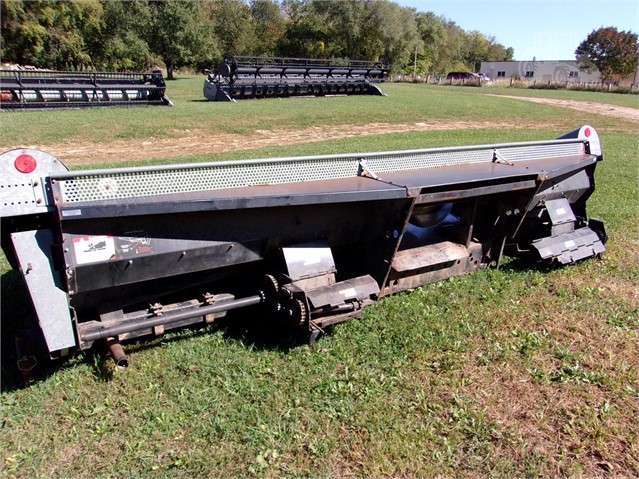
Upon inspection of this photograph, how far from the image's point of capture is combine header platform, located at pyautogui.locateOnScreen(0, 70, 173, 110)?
1570 cm

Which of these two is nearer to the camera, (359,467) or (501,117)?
(359,467)

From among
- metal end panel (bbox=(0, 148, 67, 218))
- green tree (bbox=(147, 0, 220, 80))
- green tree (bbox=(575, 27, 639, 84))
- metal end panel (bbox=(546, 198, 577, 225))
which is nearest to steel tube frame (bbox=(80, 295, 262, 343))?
metal end panel (bbox=(0, 148, 67, 218))

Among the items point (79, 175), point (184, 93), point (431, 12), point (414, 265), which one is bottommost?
point (184, 93)

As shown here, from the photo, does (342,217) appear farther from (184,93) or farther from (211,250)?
(184,93)

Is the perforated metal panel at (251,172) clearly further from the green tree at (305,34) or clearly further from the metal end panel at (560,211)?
the green tree at (305,34)

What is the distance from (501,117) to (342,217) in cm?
1798

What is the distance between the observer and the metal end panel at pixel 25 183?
2.45 m

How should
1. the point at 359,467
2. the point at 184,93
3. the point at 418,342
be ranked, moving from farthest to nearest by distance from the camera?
the point at 184,93 → the point at 418,342 → the point at 359,467

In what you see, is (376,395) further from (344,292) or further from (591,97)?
(591,97)

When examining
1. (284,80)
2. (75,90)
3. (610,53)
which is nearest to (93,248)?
(75,90)

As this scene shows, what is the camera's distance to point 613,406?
287 centimetres

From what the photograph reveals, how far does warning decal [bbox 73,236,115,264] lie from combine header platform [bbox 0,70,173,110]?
15.2 metres

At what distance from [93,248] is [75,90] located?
1636 cm

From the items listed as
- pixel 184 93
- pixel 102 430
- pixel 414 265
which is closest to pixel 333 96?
pixel 184 93
